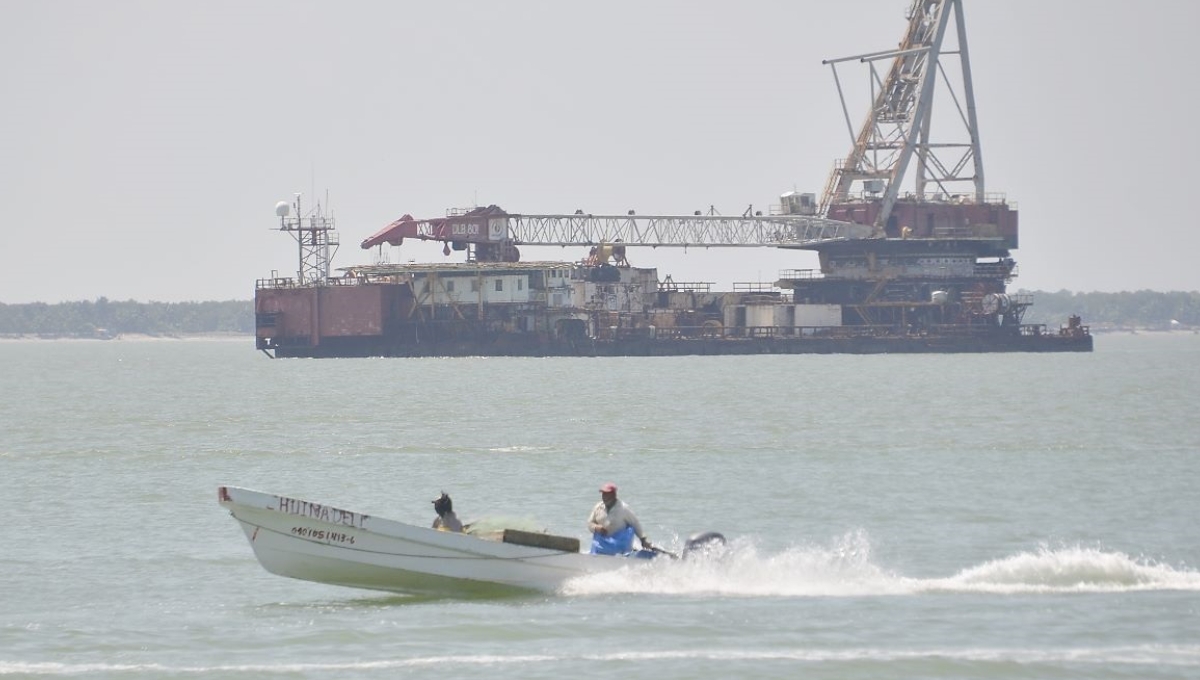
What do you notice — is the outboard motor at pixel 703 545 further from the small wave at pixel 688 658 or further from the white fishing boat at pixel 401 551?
the small wave at pixel 688 658

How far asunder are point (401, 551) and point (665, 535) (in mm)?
9097

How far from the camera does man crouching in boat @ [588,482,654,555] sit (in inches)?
1234

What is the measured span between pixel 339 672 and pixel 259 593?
660 cm

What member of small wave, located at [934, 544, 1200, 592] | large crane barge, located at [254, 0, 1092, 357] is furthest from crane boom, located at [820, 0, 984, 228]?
small wave, located at [934, 544, 1200, 592]

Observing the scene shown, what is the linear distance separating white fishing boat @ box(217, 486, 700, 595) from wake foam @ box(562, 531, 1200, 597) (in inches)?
15.0

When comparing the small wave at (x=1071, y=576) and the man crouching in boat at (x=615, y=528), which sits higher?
the man crouching in boat at (x=615, y=528)

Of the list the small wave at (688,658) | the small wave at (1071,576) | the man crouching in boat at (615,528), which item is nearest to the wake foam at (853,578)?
the small wave at (1071,576)

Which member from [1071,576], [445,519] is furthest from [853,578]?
[445,519]

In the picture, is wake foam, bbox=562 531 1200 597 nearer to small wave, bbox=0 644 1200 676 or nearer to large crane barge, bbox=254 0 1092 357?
small wave, bbox=0 644 1200 676

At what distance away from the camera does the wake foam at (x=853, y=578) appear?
3164 cm

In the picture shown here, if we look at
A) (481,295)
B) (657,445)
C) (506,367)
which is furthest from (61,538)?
(481,295)

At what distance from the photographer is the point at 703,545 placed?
32.1m

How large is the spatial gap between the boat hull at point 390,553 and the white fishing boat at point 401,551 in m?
0.02

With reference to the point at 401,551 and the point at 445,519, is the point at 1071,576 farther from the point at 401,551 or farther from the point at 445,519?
the point at 401,551
